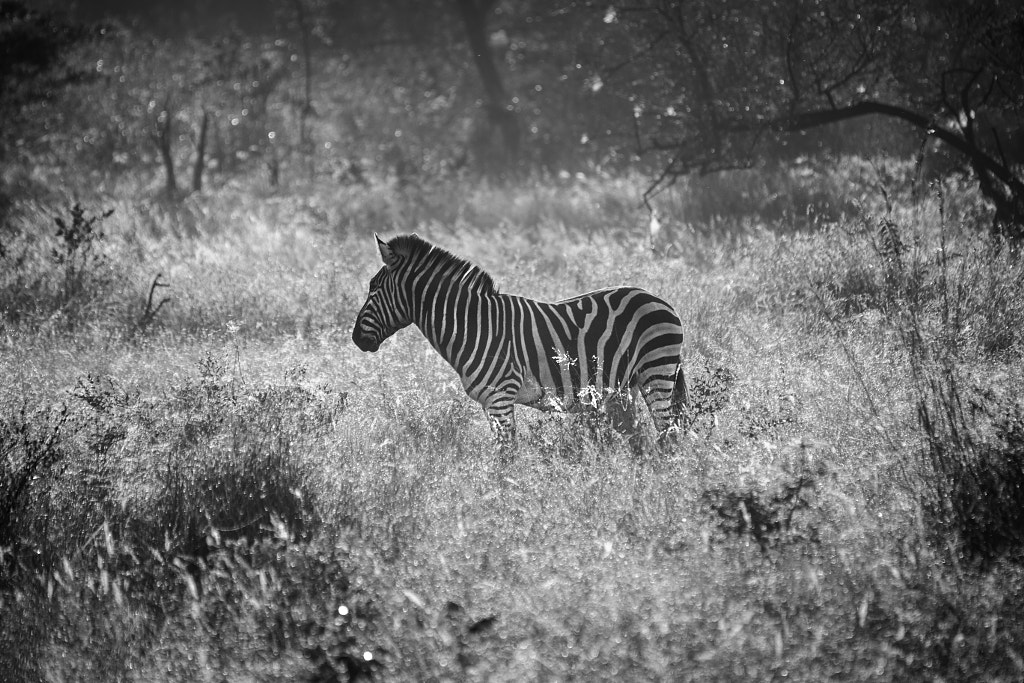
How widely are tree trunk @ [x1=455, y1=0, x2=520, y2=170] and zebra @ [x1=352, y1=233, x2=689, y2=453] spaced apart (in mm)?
12316

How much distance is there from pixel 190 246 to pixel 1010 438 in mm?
10007

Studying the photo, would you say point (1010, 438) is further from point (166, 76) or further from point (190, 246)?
point (166, 76)

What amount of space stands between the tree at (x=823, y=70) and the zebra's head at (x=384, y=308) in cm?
628

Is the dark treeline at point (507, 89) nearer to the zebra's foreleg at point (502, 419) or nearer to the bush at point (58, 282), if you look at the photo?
the zebra's foreleg at point (502, 419)

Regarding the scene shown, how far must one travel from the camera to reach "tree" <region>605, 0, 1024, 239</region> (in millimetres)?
10555

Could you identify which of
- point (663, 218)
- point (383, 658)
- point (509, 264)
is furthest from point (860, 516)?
point (663, 218)

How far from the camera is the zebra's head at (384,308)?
21.1ft

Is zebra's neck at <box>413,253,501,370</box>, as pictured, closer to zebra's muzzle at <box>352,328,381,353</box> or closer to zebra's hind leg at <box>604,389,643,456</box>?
zebra's muzzle at <box>352,328,381,353</box>

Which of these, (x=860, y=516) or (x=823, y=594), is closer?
(x=823, y=594)

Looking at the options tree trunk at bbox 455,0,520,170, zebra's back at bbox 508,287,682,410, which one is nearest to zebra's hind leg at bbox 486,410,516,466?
zebra's back at bbox 508,287,682,410

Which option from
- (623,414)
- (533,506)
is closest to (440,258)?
(623,414)

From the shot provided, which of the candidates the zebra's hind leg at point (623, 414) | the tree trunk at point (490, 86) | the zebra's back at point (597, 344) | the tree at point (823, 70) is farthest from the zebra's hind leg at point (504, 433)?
the tree trunk at point (490, 86)

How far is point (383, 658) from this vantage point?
383cm

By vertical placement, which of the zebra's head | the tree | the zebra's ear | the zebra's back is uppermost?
the tree
